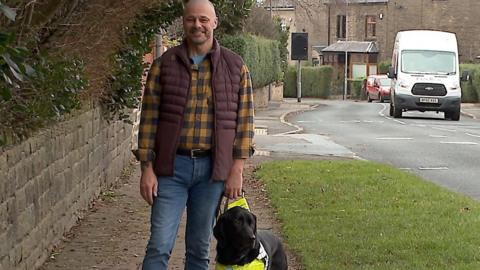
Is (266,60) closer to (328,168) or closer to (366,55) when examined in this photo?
(328,168)

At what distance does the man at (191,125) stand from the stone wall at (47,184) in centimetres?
138

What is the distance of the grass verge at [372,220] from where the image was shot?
688cm

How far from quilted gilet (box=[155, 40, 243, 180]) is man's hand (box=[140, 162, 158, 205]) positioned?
0.04 metres

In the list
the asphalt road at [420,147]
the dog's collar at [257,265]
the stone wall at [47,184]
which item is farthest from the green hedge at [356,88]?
the dog's collar at [257,265]

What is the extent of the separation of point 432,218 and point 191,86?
15.1ft

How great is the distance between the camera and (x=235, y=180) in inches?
189

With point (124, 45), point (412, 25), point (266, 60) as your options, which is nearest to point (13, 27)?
point (124, 45)

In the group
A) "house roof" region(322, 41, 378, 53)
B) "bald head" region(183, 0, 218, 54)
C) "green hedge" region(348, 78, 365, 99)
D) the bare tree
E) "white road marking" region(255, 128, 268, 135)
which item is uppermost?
the bare tree

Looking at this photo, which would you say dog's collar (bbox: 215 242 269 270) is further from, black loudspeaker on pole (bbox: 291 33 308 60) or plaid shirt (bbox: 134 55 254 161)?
black loudspeaker on pole (bbox: 291 33 308 60)

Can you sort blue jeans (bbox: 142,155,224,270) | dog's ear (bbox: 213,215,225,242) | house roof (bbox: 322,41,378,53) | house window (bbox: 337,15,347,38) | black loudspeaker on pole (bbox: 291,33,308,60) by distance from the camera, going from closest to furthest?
1. blue jeans (bbox: 142,155,224,270)
2. dog's ear (bbox: 213,215,225,242)
3. black loudspeaker on pole (bbox: 291,33,308,60)
4. house roof (bbox: 322,41,378,53)
5. house window (bbox: 337,15,347,38)

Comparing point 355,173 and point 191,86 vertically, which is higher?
point 191,86

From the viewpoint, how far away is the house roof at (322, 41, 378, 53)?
7044cm

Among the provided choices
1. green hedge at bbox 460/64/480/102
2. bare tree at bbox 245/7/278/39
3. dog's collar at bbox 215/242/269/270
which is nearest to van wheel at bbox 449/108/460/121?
bare tree at bbox 245/7/278/39

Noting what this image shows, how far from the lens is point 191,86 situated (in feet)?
15.5
